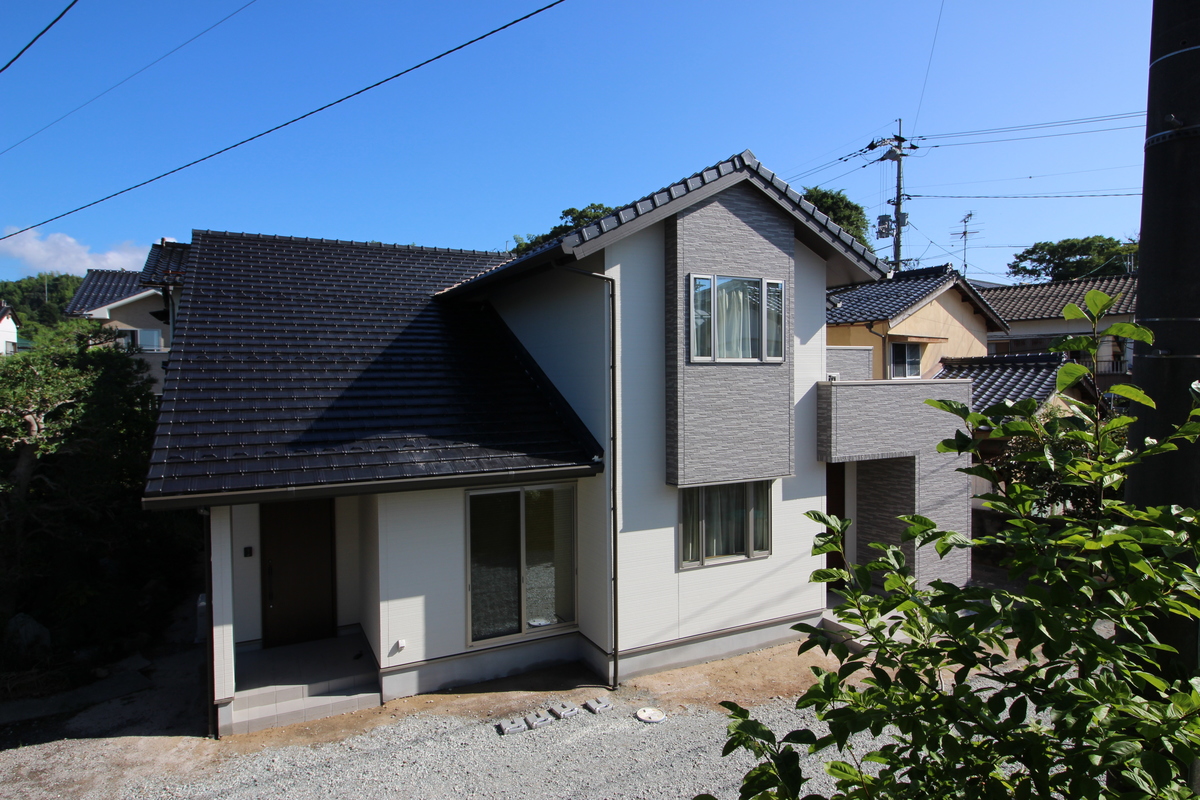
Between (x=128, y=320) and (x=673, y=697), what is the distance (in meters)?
24.3

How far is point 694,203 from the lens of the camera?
844 cm

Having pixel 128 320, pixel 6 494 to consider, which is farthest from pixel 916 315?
pixel 128 320

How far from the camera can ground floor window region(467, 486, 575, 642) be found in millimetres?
8359

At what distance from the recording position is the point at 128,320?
23.5 metres

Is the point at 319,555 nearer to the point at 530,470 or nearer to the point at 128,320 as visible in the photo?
the point at 530,470

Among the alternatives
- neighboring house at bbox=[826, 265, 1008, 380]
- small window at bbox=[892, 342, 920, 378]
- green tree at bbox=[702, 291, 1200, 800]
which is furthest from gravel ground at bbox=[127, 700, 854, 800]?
small window at bbox=[892, 342, 920, 378]

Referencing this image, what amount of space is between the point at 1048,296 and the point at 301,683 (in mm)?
31981

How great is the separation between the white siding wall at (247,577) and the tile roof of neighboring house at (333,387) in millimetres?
1720

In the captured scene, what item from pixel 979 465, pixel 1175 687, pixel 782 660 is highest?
pixel 979 465

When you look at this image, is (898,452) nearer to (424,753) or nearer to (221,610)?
(424,753)

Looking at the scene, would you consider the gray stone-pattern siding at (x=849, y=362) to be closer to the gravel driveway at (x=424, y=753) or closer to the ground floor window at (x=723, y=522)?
the ground floor window at (x=723, y=522)

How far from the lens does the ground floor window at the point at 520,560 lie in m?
8.36

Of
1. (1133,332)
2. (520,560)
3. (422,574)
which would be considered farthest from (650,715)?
(1133,332)

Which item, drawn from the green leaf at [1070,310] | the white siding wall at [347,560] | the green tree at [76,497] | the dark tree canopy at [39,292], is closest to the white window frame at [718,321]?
the green leaf at [1070,310]
